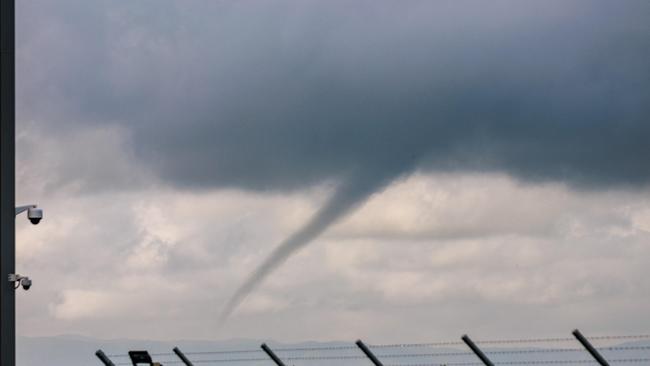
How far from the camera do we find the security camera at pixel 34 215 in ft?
102

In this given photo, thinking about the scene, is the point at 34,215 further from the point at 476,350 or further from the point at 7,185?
the point at 476,350

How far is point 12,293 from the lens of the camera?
3341cm

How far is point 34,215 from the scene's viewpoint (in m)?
31.2

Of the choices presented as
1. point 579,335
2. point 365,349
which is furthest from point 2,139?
point 579,335

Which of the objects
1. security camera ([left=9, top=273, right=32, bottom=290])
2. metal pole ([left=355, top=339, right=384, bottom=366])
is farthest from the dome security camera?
metal pole ([left=355, top=339, right=384, bottom=366])

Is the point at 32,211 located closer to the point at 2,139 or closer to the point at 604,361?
the point at 2,139

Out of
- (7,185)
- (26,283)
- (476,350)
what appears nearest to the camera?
(476,350)

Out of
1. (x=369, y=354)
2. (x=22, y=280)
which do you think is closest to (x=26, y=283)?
(x=22, y=280)

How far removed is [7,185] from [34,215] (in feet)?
8.66

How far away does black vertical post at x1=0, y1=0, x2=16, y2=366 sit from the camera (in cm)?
3309

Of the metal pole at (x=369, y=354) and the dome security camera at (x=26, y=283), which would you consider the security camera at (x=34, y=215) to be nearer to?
the dome security camera at (x=26, y=283)

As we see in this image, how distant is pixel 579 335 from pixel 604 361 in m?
A: 0.63

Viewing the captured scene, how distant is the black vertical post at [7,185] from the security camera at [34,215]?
2075 mm

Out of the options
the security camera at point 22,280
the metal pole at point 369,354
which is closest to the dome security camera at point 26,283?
the security camera at point 22,280
